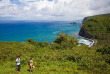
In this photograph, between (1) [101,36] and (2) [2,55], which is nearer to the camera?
(2) [2,55]

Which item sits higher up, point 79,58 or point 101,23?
point 101,23

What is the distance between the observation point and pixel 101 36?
367 feet

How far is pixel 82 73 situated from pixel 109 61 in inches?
248

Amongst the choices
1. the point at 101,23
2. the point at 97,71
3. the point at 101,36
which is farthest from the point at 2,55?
the point at 101,23

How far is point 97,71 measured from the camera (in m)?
12.4

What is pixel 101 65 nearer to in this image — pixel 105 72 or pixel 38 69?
pixel 105 72

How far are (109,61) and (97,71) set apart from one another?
453 cm

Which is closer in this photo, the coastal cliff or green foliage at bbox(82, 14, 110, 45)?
green foliage at bbox(82, 14, 110, 45)

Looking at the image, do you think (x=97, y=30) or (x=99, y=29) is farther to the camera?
(x=99, y=29)

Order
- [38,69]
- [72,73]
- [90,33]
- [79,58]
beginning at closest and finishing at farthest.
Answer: [72,73]
[38,69]
[79,58]
[90,33]

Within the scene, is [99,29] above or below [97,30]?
above

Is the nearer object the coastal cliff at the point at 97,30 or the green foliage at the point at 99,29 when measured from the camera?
the green foliage at the point at 99,29

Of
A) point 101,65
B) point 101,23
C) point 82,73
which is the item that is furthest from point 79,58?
point 101,23

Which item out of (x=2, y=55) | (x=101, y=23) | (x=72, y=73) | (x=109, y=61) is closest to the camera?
(x=72, y=73)
